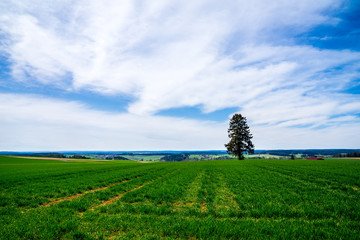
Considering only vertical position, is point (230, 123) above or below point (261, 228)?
above

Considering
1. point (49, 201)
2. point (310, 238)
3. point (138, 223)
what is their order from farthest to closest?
point (49, 201), point (138, 223), point (310, 238)

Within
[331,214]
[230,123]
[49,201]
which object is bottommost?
[49,201]

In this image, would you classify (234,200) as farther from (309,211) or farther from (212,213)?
(309,211)

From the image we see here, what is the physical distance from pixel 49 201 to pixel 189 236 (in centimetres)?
1136

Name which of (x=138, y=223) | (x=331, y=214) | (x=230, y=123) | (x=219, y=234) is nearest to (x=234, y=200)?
(x=331, y=214)

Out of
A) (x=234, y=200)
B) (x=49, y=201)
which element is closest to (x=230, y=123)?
(x=234, y=200)

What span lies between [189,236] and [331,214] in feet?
22.9

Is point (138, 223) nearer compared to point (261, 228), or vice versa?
point (261, 228)

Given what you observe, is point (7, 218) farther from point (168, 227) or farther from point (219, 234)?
point (219, 234)

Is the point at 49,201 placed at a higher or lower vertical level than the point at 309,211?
lower

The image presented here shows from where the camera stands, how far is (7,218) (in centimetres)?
779

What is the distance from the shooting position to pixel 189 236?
6.07 metres

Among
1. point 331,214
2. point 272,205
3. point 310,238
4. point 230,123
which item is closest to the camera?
point 310,238

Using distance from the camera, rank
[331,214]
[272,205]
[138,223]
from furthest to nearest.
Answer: [272,205]
[331,214]
[138,223]
